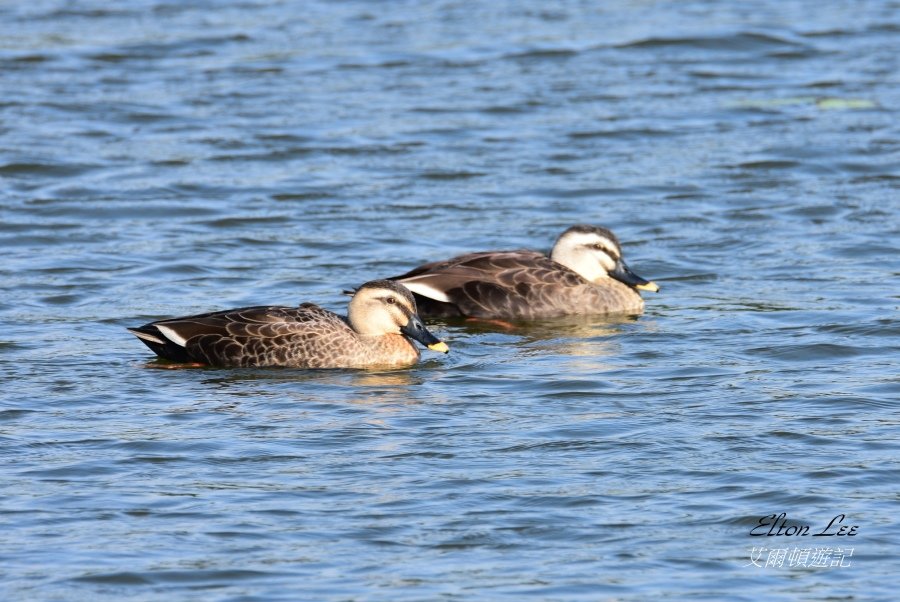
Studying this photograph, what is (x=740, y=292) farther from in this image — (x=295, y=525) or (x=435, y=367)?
(x=295, y=525)

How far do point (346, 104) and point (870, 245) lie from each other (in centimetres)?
824

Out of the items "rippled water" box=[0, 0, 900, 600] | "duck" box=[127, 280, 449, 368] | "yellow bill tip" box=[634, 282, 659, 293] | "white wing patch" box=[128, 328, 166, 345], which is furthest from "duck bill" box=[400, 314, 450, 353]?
"yellow bill tip" box=[634, 282, 659, 293]

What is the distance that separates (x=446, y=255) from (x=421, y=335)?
366 centimetres

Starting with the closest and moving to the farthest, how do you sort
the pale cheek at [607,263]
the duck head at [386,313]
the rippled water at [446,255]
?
the rippled water at [446,255] → the duck head at [386,313] → the pale cheek at [607,263]

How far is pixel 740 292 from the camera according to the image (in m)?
14.5

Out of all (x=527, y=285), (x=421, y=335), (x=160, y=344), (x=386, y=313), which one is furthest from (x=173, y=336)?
(x=527, y=285)

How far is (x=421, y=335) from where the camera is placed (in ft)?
40.7

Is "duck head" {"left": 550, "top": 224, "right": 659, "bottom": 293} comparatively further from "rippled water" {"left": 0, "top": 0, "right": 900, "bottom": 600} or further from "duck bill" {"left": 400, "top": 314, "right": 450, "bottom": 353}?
"duck bill" {"left": 400, "top": 314, "right": 450, "bottom": 353}

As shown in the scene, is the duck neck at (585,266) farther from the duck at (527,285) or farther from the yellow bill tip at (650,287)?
the yellow bill tip at (650,287)

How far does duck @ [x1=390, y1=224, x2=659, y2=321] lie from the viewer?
45.8 ft

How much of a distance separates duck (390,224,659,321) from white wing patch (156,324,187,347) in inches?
93.2

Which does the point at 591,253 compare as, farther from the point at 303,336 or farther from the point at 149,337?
the point at 149,337

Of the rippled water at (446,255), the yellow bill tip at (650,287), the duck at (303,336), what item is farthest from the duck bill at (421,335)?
the yellow bill tip at (650,287)

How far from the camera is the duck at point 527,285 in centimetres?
1395
